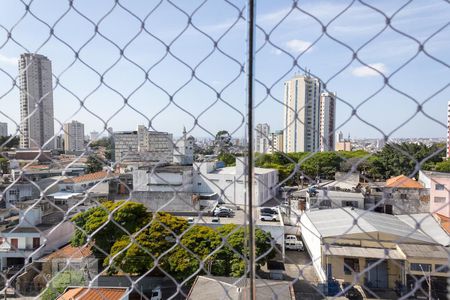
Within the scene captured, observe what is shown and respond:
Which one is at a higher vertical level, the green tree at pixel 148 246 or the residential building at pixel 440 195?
the residential building at pixel 440 195

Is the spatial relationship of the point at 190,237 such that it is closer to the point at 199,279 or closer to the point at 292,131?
the point at 199,279

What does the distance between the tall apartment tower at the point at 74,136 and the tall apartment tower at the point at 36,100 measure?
36mm

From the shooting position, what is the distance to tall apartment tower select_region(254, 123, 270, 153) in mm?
678

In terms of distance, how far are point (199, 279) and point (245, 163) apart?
109 inches

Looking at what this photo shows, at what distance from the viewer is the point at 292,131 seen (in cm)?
81

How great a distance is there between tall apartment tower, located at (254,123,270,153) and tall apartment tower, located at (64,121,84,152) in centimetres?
38

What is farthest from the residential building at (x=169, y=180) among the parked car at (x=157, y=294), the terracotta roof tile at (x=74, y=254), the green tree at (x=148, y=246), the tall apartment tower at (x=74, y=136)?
the green tree at (x=148, y=246)

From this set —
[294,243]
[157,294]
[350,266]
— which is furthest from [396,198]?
[294,243]

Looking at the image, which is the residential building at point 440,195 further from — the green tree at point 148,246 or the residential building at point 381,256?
the green tree at point 148,246

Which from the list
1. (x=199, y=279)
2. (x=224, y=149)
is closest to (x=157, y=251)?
(x=199, y=279)

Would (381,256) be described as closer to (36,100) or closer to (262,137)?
(262,137)

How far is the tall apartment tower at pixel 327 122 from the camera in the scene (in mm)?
664

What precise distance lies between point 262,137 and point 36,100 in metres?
0.50

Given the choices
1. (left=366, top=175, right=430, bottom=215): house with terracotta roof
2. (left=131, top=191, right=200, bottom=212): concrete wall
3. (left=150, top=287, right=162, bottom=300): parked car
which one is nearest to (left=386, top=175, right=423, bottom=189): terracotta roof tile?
(left=366, top=175, right=430, bottom=215): house with terracotta roof
